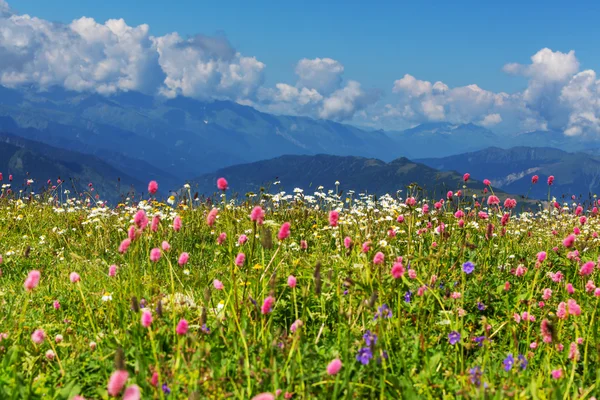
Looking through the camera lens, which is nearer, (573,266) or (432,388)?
(432,388)

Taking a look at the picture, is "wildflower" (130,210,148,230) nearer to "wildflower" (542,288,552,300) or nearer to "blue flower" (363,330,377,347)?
"blue flower" (363,330,377,347)

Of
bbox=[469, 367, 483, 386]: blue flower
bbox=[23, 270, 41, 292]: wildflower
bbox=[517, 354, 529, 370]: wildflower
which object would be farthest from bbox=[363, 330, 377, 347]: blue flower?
bbox=[23, 270, 41, 292]: wildflower

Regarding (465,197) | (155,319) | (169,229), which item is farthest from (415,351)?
(169,229)

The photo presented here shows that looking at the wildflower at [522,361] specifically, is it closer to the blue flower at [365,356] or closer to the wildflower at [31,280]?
the blue flower at [365,356]

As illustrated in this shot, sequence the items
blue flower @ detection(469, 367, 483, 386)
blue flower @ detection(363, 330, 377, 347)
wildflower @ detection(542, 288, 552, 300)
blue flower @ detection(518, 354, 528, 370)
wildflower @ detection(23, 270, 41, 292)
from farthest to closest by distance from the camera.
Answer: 1. wildflower @ detection(542, 288, 552, 300)
2. blue flower @ detection(518, 354, 528, 370)
3. blue flower @ detection(469, 367, 483, 386)
4. wildflower @ detection(23, 270, 41, 292)
5. blue flower @ detection(363, 330, 377, 347)

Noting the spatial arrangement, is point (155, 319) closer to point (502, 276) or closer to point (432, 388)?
point (432, 388)

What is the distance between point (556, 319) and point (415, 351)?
125 cm

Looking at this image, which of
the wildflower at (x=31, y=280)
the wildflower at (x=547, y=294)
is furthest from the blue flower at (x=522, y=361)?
the wildflower at (x=31, y=280)

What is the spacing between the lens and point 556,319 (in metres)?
3.66

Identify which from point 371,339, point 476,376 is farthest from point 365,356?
point 476,376

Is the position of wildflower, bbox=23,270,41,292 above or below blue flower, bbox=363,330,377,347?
above

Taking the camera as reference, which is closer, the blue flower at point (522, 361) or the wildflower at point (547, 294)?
the blue flower at point (522, 361)

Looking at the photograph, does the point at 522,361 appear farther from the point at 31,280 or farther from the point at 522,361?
the point at 31,280

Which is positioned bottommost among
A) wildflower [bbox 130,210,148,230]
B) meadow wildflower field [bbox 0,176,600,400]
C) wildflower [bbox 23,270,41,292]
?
meadow wildflower field [bbox 0,176,600,400]
